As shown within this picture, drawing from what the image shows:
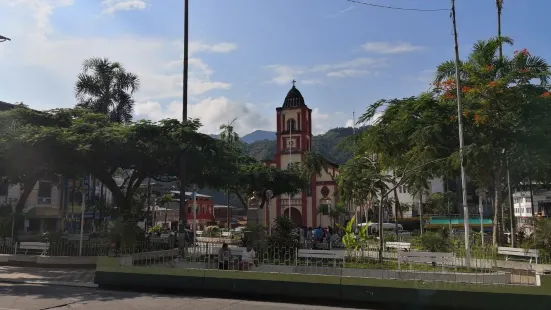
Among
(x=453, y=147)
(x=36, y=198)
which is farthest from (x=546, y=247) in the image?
(x=36, y=198)

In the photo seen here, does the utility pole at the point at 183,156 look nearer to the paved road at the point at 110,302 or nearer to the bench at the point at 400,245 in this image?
the paved road at the point at 110,302

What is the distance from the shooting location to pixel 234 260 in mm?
Answer: 14148

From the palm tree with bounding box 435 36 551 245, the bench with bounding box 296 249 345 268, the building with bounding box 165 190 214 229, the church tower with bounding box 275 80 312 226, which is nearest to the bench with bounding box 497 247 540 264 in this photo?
the palm tree with bounding box 435 36 551 245

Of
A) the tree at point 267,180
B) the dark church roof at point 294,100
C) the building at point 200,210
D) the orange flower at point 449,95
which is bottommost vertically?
the building at point 200,210

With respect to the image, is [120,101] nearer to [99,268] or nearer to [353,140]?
[353,140]

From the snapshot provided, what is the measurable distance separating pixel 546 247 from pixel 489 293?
30.0 feet

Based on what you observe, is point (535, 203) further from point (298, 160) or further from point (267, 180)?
point (267, 180)

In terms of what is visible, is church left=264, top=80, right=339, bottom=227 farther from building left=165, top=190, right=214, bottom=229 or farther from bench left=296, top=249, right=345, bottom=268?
bench left=296, top=249, right=345, bottom=268

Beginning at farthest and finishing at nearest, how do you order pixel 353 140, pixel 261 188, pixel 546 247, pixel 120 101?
pixel 261 188
pixel 120 101
pixel 353 140
pixel 546 247

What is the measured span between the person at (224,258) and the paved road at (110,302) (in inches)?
79.9

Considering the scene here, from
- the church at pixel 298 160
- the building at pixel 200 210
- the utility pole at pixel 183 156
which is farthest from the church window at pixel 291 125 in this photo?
the utility pole at pixel 183 156

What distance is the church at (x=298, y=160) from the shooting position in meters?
52.1

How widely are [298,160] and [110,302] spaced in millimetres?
41357

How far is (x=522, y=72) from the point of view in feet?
64.3
